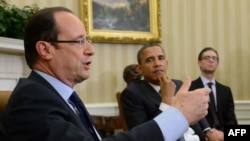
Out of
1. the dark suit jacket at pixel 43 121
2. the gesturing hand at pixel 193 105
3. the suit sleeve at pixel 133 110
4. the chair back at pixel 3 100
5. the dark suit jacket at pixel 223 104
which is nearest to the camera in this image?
the dark suit jacket at pixel 43 121

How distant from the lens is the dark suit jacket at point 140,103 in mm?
2938

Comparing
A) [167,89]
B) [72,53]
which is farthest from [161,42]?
[72,53]

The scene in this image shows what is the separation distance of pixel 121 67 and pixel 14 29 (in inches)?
69.8

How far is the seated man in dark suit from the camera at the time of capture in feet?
9.68

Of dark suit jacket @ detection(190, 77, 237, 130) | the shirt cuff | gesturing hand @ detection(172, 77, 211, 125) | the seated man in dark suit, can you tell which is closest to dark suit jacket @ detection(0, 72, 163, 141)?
gesturing hand @ detection(172, 77, 211, 125)

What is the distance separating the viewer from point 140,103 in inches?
117

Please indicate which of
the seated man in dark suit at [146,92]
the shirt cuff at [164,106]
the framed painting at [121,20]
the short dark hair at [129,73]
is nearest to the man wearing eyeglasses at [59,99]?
the shirt cuff at [164,106]

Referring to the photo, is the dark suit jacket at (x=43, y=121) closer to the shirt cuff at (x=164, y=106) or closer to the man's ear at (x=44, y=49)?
the man's ear at (x=44, y=49)

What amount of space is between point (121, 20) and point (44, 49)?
149 inches

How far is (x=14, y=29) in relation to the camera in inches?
145

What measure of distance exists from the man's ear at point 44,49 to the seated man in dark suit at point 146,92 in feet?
4.80

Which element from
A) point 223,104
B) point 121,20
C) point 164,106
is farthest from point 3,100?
point 223,104

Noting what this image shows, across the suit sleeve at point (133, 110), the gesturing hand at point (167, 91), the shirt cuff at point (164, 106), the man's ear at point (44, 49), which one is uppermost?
the man's ear at point (44, 49)

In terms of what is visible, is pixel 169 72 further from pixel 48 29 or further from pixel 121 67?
pixel 48 29
